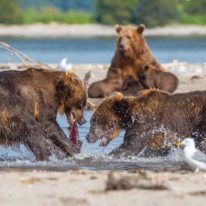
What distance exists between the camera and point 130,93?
1759 centimetres

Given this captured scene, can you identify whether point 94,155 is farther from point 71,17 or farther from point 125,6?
point 71,17

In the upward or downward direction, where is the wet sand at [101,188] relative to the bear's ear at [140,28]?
downward

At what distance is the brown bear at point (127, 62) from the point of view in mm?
18156

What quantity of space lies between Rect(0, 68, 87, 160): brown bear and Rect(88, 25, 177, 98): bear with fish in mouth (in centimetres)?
670

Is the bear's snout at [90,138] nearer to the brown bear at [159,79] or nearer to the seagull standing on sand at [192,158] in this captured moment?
the seagull standing on sand at [192,158]

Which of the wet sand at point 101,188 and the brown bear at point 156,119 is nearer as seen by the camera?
the wet sand at point 101,188

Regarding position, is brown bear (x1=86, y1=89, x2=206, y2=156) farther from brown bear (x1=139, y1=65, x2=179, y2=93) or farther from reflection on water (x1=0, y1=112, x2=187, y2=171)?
brown bear (x1=139, y1=65, x2=179, y2=93)

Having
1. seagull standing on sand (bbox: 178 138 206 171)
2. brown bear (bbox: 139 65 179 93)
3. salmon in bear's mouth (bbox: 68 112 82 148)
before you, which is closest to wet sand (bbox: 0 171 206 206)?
seagull standing on sand (bbox: 178 138 206 171)

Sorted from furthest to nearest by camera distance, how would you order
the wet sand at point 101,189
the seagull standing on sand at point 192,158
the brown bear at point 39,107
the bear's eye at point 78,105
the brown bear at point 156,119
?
1. the bear's eye at point 78,105
2. the brown bear at point 156,119
3. the brown bear at point 39,107
4. the seagull standing on sand at point 192,158
5. the wet sand at point 101,189

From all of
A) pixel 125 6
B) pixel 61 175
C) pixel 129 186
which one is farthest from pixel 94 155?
pixel 125 6

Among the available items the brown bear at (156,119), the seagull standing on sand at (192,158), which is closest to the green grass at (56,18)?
the brown bear at (156,119)

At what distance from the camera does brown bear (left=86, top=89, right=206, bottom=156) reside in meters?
11.1

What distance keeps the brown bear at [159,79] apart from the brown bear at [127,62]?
0.25 metres

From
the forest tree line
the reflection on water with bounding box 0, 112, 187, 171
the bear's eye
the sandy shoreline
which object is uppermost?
the bear's eye
